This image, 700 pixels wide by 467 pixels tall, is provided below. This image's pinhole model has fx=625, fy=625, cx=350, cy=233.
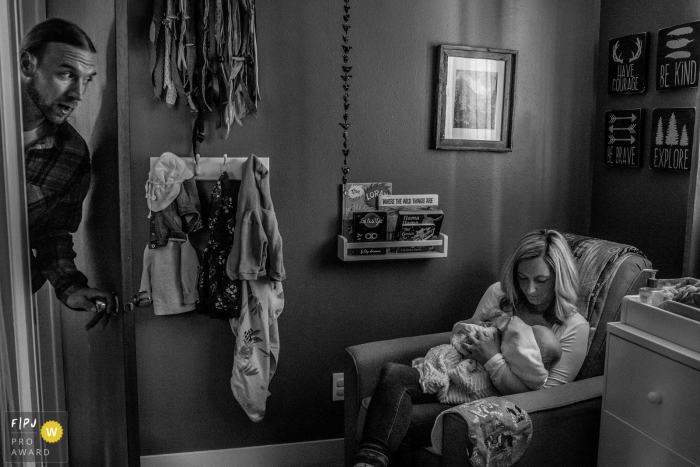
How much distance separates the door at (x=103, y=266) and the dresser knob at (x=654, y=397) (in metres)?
→ 1.46

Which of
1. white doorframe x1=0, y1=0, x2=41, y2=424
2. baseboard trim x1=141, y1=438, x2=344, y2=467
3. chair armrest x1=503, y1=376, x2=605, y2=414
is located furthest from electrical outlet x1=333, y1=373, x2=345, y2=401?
white doorframe x1=0, y1=0, x2=41, y2=424

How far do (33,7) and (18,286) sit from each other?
75 centimetres

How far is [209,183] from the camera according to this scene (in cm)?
247

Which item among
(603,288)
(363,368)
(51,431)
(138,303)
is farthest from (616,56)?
(51,431)

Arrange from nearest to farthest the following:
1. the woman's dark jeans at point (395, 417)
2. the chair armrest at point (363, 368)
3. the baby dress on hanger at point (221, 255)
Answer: the woman's dark jeans at point (395, 417) < the chair armrest at point (363, 368) < the baby dress on hanger at point (221, 255)

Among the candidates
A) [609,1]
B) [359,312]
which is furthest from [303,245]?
[609,1]

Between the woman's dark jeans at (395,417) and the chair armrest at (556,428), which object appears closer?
the chair armrest at (556,428)

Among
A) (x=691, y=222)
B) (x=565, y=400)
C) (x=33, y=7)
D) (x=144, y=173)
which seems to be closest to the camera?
(x=33, y=7)

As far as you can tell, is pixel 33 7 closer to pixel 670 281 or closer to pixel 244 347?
pixel 244 347

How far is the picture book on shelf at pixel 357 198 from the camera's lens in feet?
8.59

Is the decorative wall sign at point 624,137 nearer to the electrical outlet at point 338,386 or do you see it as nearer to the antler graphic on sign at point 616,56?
the antler graphic on sign at point 616,56

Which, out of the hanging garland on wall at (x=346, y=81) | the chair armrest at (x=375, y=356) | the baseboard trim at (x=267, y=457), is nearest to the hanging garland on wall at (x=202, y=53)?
the hanging garland on wall at (x=346, y=81)

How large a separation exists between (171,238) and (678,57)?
6.69 feet

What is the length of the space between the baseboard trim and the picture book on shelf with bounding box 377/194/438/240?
0.97 metres
